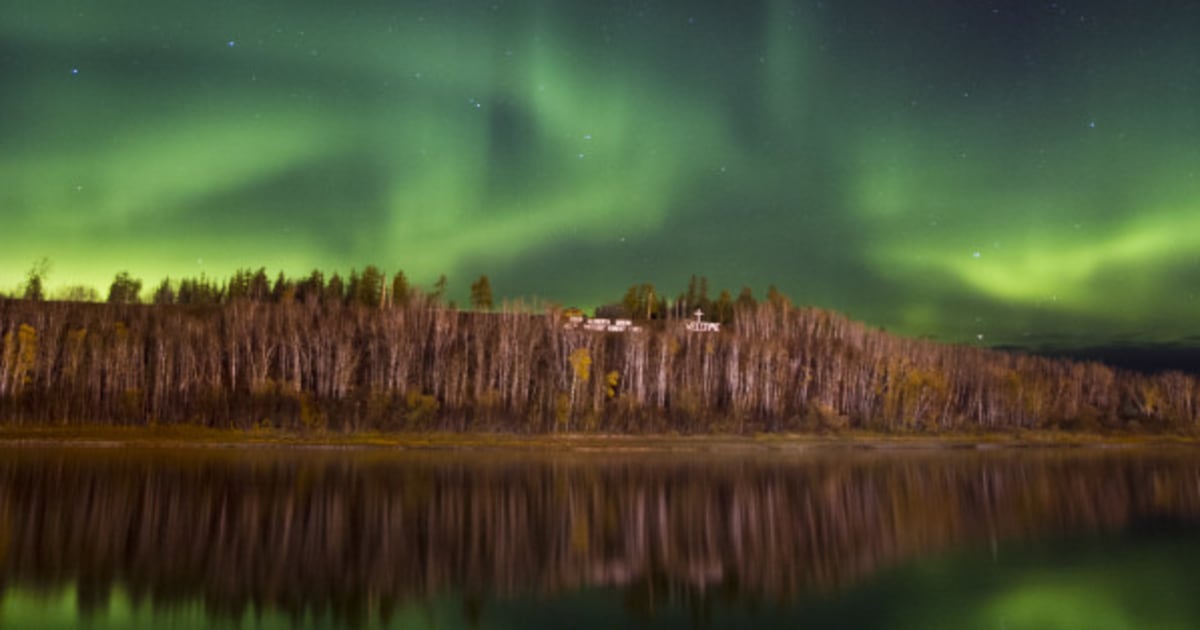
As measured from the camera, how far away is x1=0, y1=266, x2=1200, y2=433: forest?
8656cm

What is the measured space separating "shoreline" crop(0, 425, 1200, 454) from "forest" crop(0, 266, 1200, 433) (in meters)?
3.64

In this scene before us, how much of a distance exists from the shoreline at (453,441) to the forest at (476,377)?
3640mm

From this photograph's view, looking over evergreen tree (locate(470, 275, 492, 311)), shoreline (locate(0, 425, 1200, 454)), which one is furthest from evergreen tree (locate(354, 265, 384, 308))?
shoreline (locate(0, 425, 1200, 454))

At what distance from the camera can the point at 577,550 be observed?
84.5ft

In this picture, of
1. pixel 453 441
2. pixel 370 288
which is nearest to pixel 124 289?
pixel 370 288

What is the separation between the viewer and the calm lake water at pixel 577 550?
18484mm

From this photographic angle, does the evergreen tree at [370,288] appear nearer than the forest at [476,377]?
No

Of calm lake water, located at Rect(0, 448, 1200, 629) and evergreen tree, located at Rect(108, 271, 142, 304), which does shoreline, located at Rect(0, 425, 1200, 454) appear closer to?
calm lake water, located at Rect(0, 448, 1200, 629)

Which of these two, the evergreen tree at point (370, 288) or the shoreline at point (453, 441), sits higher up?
the evergreen tree at point (370, 288)

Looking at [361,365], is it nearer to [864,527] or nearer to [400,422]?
[400,422]

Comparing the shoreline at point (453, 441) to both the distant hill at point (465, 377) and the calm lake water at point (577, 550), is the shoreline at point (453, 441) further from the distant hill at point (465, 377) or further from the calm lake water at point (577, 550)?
the calm lake water at point (577, 550)

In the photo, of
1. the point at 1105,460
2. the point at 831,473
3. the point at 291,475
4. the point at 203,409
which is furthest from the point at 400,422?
the point at 1105,460

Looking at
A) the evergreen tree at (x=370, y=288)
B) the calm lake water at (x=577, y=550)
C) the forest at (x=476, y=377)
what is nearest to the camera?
the calm lake water at (x=577, y=550)

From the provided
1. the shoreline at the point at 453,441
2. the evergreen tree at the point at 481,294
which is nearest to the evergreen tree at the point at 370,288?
the evergreen tree at the point at 481,294
